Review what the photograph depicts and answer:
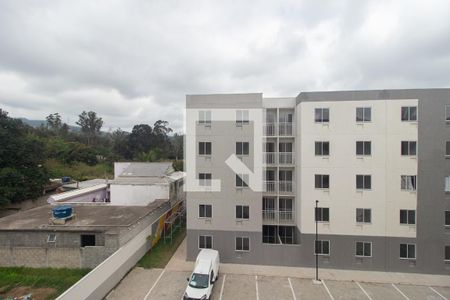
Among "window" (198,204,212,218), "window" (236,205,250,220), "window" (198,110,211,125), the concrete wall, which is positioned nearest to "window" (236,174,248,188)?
"window" (236,205,250,220)

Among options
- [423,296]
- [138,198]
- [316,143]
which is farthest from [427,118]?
[138,198]

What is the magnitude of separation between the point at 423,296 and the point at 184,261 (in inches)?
563

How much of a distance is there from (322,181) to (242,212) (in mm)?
5863

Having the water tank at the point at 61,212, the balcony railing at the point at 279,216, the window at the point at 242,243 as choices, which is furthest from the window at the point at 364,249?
the water tank at the point at 61,212

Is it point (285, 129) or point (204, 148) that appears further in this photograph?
point (285, 129)

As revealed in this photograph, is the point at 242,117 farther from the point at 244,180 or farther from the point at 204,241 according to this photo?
the point at 204,241

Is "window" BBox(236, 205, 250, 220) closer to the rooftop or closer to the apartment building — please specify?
the apartment building

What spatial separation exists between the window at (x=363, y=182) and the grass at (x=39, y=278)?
59.9 feet

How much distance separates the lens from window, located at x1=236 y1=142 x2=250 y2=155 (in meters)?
17.7

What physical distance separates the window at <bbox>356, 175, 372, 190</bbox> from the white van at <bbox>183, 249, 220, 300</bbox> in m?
10.4

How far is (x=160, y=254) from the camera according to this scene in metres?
19.0

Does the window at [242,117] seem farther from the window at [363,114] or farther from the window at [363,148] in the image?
the window at [363,148]

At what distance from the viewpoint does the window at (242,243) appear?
58.1ft

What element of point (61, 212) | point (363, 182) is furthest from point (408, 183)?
point (61, 212)
